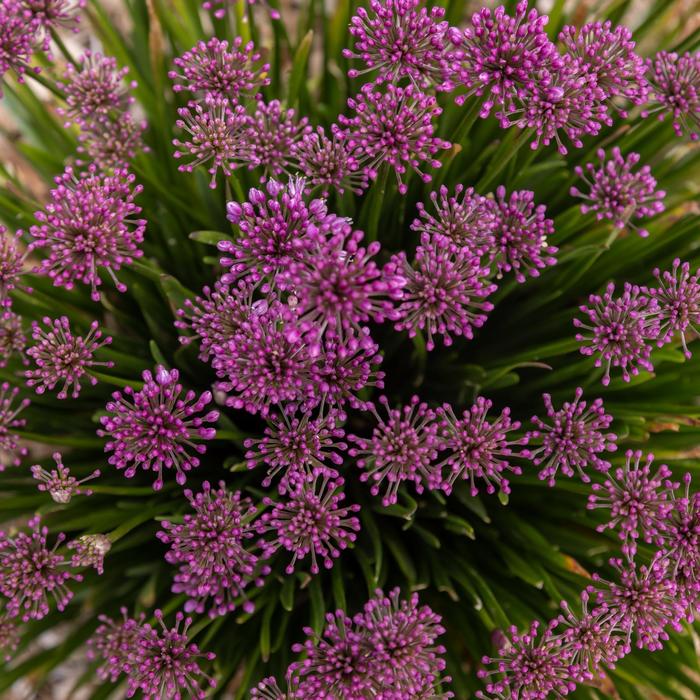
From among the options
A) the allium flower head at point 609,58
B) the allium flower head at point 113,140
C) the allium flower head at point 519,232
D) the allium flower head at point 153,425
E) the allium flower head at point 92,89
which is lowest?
the allium flower head at point 153,425

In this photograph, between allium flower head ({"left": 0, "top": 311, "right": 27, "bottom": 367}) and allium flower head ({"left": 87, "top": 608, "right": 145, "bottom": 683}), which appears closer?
allium flower head ({"left": 87, "top": 608, "right": 145, "bottom": 683})

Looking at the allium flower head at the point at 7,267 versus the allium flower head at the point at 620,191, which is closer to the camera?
the allium flower head at the point at 7,267

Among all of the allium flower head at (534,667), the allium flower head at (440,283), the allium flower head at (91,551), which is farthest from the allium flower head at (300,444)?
the allium flower head at (534,667)

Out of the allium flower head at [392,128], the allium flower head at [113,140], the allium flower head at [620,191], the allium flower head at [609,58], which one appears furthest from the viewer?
the allium flower head at [113,140]

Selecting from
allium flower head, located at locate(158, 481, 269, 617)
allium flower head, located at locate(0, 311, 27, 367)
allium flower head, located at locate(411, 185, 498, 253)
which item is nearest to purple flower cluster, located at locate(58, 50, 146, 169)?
allium flower head, located at locate(0, 311, 27, 367)

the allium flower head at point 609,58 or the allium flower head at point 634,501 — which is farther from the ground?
the allium flower head at point 609,58

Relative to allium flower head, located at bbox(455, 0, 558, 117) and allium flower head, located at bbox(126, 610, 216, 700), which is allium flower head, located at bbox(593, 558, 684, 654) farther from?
allium flower head, located at bbox(455, 0, 558, 117)

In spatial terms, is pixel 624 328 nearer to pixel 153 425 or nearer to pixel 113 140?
pixel 153 425

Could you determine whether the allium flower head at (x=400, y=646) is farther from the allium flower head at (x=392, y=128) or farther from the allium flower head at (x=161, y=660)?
the allium flower head at (x=392, y=128)
